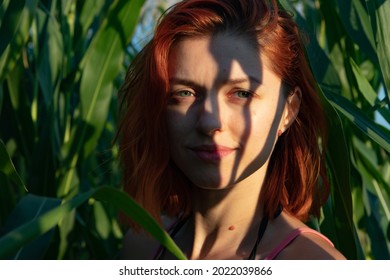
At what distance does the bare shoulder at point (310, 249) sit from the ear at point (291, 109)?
14cm

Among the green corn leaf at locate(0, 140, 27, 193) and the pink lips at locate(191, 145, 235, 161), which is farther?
the pink lips at locate(191, 145, 235, 161)

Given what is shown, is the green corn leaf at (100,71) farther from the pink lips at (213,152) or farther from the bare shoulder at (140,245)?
the pink lips at (213,152)

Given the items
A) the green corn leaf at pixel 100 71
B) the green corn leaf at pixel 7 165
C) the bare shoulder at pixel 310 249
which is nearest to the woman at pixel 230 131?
the bare shoulder at pixel 310 249

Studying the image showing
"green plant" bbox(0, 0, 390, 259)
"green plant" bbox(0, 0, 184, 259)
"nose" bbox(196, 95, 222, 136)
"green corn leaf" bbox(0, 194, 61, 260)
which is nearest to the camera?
"green corn leaf" bbox(0, 194, 61, 260)

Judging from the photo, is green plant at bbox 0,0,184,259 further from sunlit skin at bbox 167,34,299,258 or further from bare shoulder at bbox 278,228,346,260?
bare shoulder at bbox 278,228,346,260

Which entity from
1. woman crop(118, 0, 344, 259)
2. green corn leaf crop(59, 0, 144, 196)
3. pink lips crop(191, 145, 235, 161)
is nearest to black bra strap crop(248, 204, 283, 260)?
woman crop(118, 0, 344, 259)

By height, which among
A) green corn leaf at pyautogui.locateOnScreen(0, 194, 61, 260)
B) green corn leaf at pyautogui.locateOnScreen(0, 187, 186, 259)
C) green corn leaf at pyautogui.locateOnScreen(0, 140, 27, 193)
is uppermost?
green corn leaf at pyautogui.locateOnScreen(0, 187, 186, 259)

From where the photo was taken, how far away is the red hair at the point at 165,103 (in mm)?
995

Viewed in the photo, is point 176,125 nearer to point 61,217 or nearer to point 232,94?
point 232,94

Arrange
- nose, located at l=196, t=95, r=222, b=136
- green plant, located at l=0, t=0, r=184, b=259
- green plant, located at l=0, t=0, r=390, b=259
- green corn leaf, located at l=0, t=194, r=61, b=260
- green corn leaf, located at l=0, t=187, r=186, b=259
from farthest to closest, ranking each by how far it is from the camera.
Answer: green plant, located at l=0, t=0, r=184, b=259
green plant, located at l=0, t=0, r=390, b=259
nose, located at l=196, t=95, r=222, b=136
green corn leaf, located at l=0, t=194, r=61, b=260
green corn leaf, located at l=0, t=187, r=186, b=259

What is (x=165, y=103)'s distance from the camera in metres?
1.00

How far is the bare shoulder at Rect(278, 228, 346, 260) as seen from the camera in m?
0.93

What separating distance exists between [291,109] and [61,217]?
446mm

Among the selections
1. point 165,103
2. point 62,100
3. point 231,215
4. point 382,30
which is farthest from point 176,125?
point 62,100
